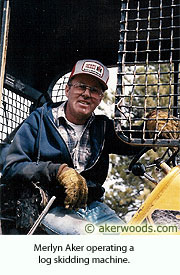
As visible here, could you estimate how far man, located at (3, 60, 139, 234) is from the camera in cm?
234

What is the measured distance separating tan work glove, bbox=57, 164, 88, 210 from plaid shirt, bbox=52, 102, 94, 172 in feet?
0.83

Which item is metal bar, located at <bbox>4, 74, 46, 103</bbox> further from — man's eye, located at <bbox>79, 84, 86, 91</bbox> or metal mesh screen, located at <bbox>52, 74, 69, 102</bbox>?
man's eye, located at <bbox>79, 84, 86, 91</bbox>

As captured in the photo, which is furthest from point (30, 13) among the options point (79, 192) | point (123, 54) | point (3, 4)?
point (79, 192)

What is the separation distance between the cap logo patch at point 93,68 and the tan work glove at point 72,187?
63 cm

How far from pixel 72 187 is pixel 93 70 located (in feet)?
2.48

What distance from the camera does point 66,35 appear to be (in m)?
2.87

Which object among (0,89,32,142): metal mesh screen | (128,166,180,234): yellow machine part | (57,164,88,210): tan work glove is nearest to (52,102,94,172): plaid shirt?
(57,164,88,210): tan work glove

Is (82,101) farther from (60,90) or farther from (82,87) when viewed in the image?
(60,90)

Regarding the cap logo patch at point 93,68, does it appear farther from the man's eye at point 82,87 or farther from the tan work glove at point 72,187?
the tan work glove at point 72,187

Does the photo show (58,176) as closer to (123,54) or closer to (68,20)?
(123,54)
